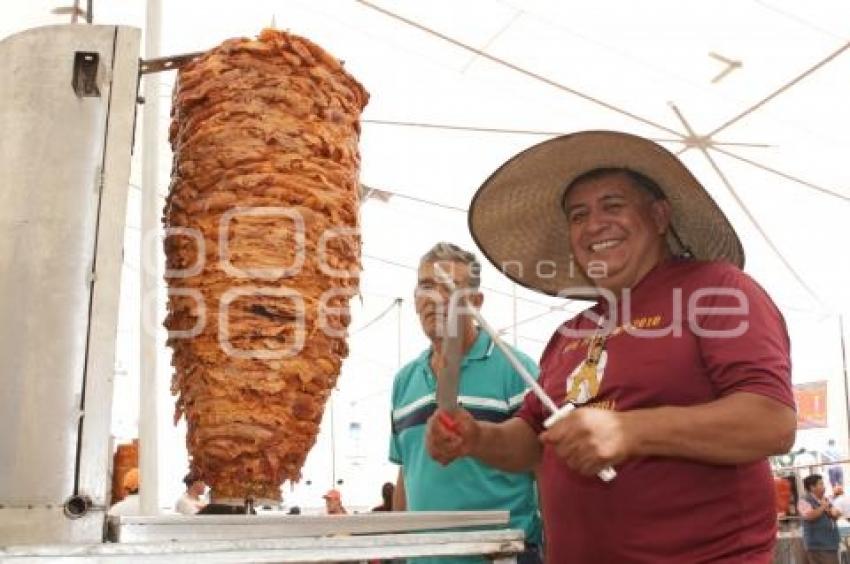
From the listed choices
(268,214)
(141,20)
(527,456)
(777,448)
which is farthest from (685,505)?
(141,20)

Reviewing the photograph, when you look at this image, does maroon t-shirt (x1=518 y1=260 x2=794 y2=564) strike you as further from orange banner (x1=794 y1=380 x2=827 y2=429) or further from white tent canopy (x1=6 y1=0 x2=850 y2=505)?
orange banner (x1=794 y1=380 x2=827 y2=429)

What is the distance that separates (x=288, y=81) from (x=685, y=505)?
45.5 inches

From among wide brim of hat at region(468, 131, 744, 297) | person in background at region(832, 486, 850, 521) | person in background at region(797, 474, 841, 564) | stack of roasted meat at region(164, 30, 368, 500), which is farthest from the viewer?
person in background at region(832, 486, 850, 521)

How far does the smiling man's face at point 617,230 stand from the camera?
210cm

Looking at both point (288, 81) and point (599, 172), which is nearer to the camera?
point (288, 81)

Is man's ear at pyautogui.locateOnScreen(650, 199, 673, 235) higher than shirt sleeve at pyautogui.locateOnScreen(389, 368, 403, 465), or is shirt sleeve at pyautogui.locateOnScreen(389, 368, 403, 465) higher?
man's ear at pyautogui.locateOnScreen(650, 199, 673, 235)

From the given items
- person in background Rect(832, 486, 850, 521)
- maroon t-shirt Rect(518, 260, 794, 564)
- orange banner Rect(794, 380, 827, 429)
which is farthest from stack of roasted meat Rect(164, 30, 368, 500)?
orange banner Rect(794, 380, 827, 429)

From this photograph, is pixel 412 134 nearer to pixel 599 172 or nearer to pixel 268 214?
pixel 599 172

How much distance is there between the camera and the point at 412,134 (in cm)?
793

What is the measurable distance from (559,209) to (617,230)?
318mm

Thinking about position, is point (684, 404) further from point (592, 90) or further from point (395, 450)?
point (592, 90)

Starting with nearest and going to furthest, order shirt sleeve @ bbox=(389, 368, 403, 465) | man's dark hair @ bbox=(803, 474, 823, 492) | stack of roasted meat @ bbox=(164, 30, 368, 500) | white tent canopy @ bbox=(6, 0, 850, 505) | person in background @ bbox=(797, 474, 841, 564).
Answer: stack of roasted meat @ bbox=(164, 30, 368, 500) < shirt sleeve @ bbox=(389, 368, 403, 465) < white tent canopy @ bbox=(6, 0, 850, 505) < person in background @ bbox=(797, 474, 841, 564) < man's dark hair @ bbox=(803, 474, 823, 492)

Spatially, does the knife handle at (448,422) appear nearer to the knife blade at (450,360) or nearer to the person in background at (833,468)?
the knife blade at (450,360)

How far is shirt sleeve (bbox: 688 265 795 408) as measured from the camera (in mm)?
1692
